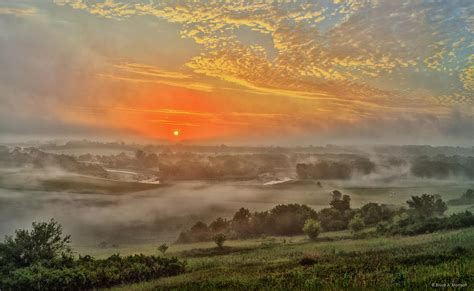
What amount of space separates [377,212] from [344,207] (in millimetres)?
10952

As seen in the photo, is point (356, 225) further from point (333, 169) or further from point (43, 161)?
point (333, 169)

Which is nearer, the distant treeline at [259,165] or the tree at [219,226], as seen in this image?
the tree at [219,226]

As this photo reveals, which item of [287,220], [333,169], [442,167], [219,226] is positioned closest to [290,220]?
[287,220]

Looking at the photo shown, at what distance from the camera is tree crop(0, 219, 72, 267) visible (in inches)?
1107

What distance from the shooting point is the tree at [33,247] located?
28125 millimetres

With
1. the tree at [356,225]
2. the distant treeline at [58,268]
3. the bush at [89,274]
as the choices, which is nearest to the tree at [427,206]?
the tree at [356,225]

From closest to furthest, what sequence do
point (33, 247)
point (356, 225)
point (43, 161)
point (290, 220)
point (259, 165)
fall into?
1. point (33, 247)
2. point (356, 225)
3. point (290, 220)
4. point (43, 161)
5. point (259, 165)

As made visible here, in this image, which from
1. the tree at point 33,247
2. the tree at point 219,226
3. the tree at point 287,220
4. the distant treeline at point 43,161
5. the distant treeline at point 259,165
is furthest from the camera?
the distant treeline at point 259,165

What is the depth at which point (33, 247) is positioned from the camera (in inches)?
1189

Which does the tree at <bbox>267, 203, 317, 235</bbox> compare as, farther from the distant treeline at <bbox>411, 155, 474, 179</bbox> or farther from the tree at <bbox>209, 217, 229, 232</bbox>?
the distant treeline at <bbox>411, 155, 474, 179</bbox>

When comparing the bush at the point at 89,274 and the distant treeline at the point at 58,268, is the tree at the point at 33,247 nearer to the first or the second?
the distant treeline at the point at 58,268

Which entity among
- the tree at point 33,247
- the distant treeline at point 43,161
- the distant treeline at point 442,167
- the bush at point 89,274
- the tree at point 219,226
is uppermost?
the distant treeline at point 43,161

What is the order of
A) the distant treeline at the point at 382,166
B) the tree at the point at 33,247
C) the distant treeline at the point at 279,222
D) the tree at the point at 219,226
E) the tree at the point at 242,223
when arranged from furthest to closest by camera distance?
the distant treeline at the point at 382,166
the tree at the point at 219,226
the tree at the point at 242,223
the distant treeline at the point at 279,222
the tree at the point at 33,247

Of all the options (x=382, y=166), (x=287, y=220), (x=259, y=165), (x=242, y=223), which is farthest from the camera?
(x=382, y=166)
